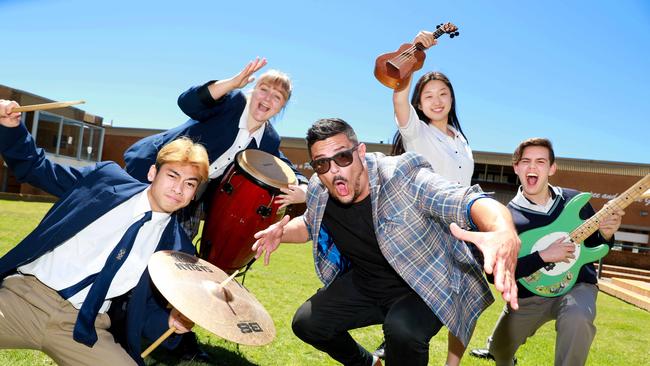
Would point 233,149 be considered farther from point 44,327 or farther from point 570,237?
point 570,237

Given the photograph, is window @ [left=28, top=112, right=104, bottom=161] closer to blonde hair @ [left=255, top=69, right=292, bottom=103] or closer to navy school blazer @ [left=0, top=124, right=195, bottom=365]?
blonde hair @ [left=255, top=69, right=292, bottom=103]

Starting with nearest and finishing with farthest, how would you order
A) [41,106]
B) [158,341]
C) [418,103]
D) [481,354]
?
[158,341], [41,106], [418,103], [481,354]

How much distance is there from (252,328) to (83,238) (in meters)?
1.15

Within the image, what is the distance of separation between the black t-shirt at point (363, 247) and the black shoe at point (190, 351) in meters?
1.35

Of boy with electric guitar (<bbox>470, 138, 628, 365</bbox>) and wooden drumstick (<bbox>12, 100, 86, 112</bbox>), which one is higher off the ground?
wooden drumstick (<bbox>12, 100, 86, 112</bbox>)

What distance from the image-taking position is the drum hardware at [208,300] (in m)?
2.15

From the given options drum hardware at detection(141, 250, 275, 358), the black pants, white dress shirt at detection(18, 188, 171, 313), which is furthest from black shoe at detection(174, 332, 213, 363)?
drum hardware at detection(141, 250, 275, 358)

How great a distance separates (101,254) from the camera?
277cm

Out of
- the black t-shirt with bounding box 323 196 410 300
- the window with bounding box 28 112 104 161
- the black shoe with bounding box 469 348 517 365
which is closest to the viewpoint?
the black t-shirt with bounding box 323 196 410 300

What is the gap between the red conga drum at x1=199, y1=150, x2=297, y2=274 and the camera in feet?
13.0

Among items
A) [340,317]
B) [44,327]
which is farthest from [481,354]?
[44,327]

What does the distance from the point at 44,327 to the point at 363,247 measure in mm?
1884

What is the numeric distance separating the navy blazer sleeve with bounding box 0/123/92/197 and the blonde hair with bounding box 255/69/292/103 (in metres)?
1.63

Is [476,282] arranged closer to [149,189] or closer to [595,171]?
[149,189]
